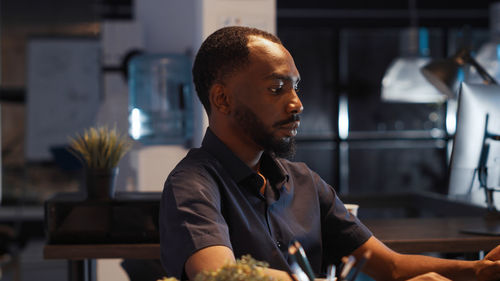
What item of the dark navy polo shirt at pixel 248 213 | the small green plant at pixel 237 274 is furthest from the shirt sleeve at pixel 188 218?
the small green plant at pixel 237 274

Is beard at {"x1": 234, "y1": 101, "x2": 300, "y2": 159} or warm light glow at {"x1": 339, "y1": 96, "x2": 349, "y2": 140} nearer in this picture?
beard at {"x1": 234, "y1": 101, "x2": 300, "y2": 159}

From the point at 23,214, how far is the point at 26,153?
0.64 meters

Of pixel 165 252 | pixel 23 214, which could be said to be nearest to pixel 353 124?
pixel 23 214

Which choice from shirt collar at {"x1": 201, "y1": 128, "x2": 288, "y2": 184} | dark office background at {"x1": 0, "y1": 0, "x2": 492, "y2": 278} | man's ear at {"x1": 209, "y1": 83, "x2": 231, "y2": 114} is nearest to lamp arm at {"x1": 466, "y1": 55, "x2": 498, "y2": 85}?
shirt collar at {"x1": 201, "y1": 128, "x2": 288, "y2": 184}

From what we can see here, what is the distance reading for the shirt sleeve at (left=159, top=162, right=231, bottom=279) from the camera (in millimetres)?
1252

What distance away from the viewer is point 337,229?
1638 millimetres

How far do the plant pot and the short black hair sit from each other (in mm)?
962

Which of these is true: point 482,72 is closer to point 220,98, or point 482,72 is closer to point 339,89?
point 220,98

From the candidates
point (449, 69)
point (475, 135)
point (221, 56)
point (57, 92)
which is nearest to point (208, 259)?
point (221, 56)

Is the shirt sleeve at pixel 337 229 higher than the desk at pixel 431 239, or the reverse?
the shirt sleeve at pixel 337 229

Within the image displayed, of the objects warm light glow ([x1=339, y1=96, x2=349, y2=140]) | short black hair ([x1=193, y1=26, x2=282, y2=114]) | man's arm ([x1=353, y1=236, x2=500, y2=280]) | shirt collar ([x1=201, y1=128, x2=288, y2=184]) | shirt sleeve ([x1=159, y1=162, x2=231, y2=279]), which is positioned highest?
short black hair ([x1=193, y1=26, x2=282, y2=114])

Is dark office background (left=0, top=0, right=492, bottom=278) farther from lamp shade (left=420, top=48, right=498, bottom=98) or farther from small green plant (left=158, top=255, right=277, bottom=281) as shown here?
small green plant (left=158, top=255, right=277, bottom=281)

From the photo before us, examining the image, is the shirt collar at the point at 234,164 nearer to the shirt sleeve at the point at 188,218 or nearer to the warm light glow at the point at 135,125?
the shirt sleeve at the point at 188,218

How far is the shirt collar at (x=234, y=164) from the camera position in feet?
4.89
